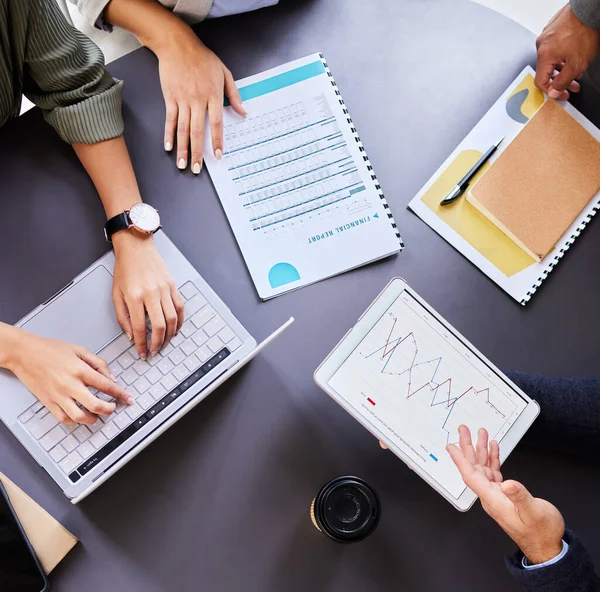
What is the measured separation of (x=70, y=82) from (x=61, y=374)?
1.44ft

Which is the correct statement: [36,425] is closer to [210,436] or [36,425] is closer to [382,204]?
[210,436]

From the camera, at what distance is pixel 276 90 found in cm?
103

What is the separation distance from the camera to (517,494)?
Result: 79cm

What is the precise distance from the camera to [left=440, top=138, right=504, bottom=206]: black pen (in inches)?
39.6

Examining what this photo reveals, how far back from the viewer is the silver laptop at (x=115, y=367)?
2.90 feet

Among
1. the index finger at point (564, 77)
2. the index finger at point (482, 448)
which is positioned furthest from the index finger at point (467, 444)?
the index finger at point (564, 77)

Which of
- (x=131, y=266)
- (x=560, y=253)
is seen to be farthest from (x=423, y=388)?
(x=131, y=266)

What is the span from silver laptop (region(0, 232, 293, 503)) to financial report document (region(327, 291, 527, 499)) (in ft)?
0.63

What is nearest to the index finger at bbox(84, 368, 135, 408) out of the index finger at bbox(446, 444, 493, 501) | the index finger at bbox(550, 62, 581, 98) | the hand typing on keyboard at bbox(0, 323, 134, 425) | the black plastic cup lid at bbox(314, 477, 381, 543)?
the hand typing on keyboard at bbox(0, 323, 134, 425)

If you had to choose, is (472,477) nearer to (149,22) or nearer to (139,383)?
(139,383)

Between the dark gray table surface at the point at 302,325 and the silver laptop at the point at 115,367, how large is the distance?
1.4 inches

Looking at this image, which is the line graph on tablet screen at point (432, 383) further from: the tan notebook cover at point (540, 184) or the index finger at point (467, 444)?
the tan notebook cover at point (540, 184)

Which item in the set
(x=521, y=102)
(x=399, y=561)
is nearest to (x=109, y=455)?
(x=399, y=561)

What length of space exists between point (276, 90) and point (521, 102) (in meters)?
0.41
